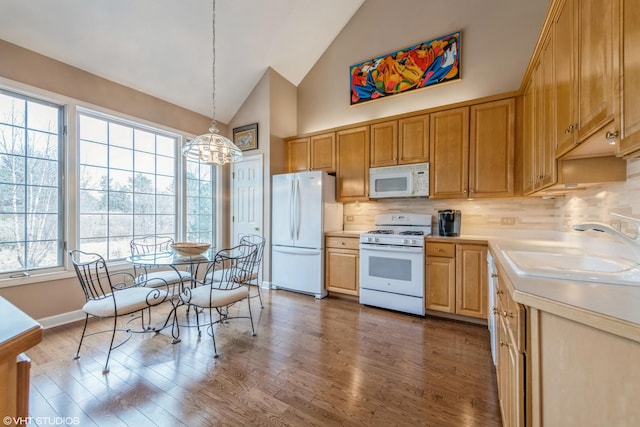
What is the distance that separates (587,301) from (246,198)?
4.16m

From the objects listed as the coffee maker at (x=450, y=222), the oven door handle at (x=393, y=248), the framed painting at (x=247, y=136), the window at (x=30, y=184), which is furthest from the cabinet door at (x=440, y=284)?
the window at (x=30, y=184)

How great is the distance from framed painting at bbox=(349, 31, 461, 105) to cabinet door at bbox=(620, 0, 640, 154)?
2.76 meters

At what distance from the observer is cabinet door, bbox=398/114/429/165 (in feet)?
10.5

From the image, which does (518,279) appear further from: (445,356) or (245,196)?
(245,196)

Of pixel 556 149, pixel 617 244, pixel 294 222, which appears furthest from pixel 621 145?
pixel 294 222

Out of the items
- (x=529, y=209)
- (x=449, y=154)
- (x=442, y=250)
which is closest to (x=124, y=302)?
(x=442, y=250)

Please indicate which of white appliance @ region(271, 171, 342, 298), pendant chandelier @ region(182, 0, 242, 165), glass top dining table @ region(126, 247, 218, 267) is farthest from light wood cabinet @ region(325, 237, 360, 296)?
pendant chandelier @ region(182, 0, 242, 165)

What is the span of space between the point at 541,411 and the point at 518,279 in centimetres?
45

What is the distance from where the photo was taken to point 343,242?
3.61 metres

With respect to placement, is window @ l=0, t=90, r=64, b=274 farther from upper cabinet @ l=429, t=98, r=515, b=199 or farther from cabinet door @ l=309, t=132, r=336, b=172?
upper cabinet @ l=429, t=98, r=515, b=199

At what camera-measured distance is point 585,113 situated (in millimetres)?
1213

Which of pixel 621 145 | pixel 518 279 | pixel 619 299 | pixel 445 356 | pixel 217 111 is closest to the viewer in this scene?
pixel 619 299

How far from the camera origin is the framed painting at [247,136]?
426 cm

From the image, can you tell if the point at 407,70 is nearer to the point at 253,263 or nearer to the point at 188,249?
the point at 253,263
